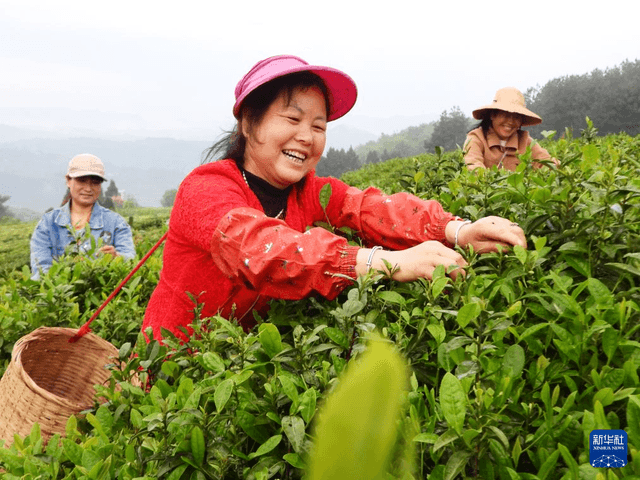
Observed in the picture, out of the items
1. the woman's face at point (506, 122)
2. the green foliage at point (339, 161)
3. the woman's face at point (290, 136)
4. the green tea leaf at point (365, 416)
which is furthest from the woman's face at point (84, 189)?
the green foliage at point (339, 161)

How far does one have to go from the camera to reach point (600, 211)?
1.35 meters

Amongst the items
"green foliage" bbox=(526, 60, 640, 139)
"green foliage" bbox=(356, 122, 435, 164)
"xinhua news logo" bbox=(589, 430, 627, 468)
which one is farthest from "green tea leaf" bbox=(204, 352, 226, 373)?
"green foliage" bbox=(356, 122, 435, 164)

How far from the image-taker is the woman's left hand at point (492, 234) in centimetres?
154

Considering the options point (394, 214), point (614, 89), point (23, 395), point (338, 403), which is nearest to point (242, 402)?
point (338, 403)

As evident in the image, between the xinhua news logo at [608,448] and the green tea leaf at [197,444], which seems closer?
the xinhua news logo at [608,448]

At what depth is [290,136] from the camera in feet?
7.23

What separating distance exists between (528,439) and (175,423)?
0.76 m

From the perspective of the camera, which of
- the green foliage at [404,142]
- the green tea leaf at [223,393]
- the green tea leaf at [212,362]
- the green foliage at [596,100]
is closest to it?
the green tea leaf at [223,393]

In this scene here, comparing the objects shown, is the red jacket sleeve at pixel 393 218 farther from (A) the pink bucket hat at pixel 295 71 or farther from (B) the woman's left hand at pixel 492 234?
(A) the pink bucket hat at pixel 295 71

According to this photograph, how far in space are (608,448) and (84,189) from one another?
17.9 feet

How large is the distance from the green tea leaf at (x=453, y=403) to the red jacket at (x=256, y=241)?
64 centimetres

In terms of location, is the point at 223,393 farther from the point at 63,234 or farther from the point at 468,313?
the point at 63,234

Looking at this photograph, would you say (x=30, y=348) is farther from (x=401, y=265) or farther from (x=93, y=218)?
(x=93, y=218)

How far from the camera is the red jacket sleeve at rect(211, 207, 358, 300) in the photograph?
5.14 ft
